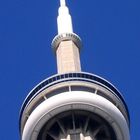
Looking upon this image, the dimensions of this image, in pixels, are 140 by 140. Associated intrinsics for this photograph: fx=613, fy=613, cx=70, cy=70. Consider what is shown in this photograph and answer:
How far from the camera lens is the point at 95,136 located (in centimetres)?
7662

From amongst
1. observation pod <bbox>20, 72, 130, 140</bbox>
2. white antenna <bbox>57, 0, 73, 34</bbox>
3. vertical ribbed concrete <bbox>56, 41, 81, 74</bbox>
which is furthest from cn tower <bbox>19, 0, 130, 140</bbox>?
white antenna <bbox>57, 0, 73, 34</bbox>

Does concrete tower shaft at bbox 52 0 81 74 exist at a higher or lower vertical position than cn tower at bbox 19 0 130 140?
higher

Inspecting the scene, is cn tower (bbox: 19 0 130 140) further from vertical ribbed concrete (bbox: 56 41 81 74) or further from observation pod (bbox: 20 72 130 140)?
vertical ribbed concrete (bbox: 56 41 81 74)

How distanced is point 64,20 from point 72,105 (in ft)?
94.7

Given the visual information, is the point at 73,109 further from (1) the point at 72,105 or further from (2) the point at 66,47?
(2) the point at 66,47

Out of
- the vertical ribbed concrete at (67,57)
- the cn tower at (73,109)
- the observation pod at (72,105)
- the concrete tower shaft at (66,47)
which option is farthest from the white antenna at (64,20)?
the observation pod at (72,105)

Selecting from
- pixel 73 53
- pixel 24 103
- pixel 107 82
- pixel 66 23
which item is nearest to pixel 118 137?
pixel 107 82

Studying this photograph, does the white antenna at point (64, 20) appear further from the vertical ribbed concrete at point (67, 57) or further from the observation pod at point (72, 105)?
the observation pod at point (72, 105)

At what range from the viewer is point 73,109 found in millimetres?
70875

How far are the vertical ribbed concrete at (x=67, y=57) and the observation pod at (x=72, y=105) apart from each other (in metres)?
11.9

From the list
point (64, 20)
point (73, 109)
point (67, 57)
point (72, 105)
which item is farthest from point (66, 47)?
point (72, 105)

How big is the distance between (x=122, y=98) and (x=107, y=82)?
3.26 metres

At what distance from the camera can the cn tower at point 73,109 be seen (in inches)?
2744

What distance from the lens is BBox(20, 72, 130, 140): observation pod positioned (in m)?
69.6
